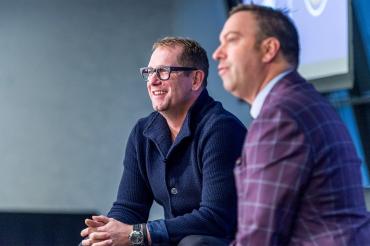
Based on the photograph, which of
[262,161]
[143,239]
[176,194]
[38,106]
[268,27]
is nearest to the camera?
[262,161]

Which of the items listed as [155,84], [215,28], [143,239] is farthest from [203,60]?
[215,28]

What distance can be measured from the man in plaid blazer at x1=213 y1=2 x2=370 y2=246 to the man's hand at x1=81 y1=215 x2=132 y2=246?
0.66 m

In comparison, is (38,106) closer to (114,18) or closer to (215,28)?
(114,18)

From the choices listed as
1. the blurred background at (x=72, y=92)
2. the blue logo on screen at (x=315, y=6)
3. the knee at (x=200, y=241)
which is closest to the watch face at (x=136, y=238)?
the knee at (x=200, y=241)

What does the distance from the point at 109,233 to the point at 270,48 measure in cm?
84

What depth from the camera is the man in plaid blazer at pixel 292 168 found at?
1297 millimetres

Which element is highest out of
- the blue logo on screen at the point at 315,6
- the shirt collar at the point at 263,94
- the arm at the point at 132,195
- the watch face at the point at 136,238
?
the blue logo on screen at the point at 315,6

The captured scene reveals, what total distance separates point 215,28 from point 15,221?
1.58m

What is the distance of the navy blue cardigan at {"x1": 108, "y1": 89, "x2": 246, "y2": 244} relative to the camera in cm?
197

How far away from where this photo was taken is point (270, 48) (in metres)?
1.42

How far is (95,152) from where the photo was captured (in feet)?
14.6

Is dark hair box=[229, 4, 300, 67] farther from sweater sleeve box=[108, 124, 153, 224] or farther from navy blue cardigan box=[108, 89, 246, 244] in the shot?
sweater sleeve box=[108, 124, 153, 224]

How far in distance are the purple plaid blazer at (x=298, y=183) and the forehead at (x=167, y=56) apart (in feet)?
2.68

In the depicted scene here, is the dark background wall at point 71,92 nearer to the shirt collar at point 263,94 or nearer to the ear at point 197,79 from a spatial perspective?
the ear at point 197,79
